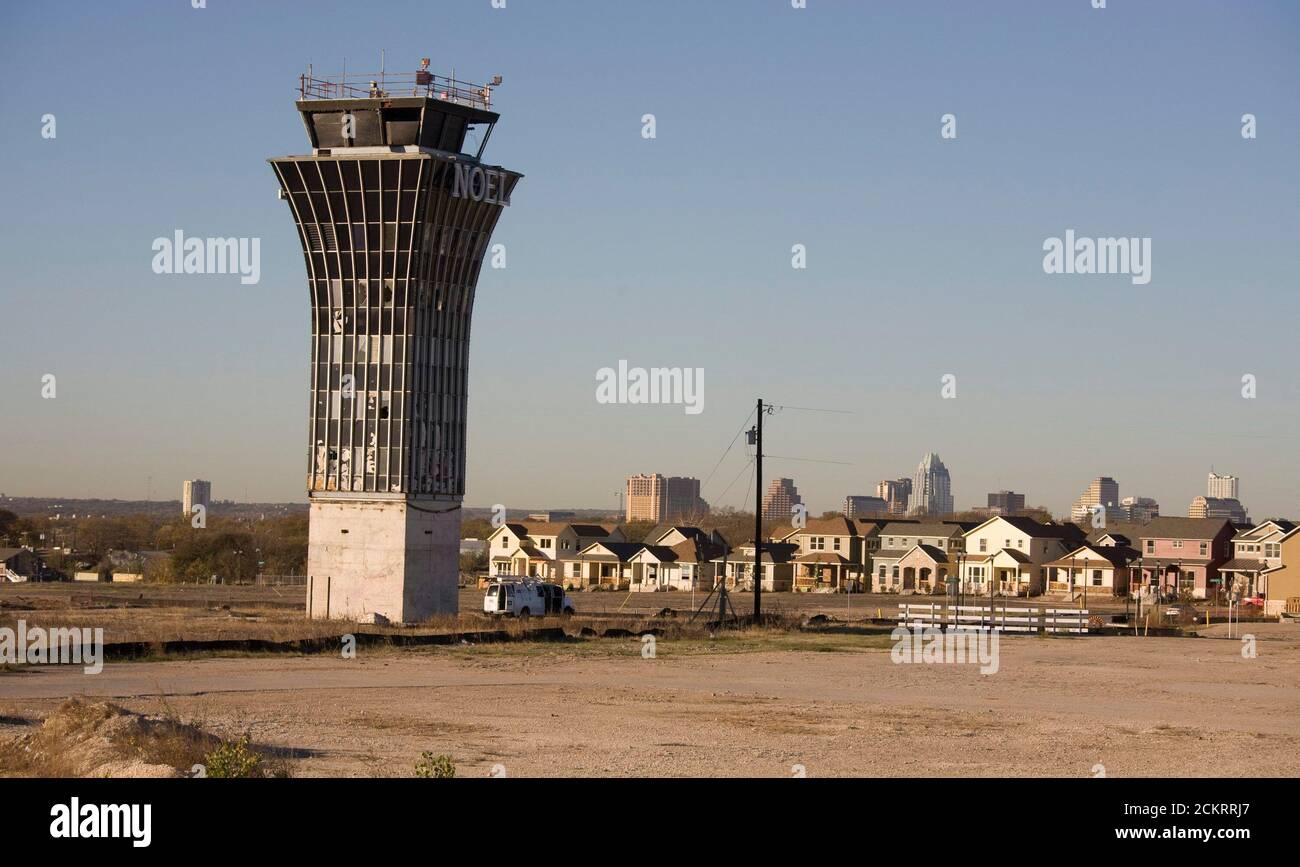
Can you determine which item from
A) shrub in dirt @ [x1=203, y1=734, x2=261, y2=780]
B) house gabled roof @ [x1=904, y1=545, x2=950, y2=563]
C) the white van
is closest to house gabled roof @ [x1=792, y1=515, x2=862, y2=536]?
house gabled roof @ [x1=904, y1=545, x2=950, y2=563]

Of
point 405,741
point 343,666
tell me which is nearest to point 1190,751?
point 405,741

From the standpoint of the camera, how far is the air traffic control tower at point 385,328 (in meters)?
54.8

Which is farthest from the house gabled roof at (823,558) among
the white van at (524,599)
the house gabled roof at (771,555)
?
the white van at (524,599)

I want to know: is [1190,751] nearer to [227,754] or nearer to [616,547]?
[227,754]

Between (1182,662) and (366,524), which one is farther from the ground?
(366,524)

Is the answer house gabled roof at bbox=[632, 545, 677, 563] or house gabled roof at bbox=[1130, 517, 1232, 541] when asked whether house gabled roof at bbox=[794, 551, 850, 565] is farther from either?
house gabled roof at bbox=[1130, 517, 1232, 541]

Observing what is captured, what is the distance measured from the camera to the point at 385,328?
183 ft

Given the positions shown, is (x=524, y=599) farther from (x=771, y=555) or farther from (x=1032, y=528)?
(x=1032, y=528)

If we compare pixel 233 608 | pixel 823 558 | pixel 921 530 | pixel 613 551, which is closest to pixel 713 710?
pixel 233 608

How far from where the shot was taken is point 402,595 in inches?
2143

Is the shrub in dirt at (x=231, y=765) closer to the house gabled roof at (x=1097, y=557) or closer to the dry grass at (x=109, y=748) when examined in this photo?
the dry grass at (x=109, y=748)

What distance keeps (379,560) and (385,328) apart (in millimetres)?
8821

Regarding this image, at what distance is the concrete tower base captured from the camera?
179 ft

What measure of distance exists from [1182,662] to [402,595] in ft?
89.8
